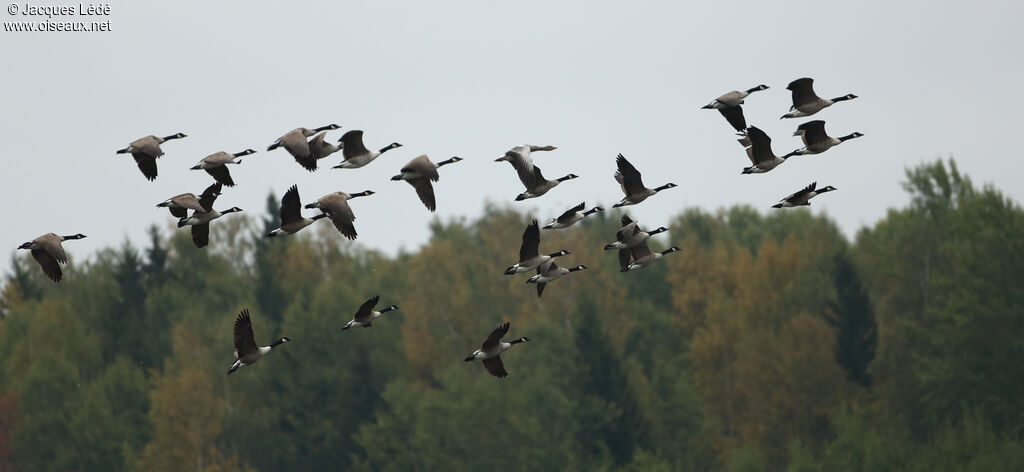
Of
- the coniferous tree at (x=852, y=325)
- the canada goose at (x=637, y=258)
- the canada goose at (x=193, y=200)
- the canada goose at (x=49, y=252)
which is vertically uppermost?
the canada goose at (x=193, y=200)

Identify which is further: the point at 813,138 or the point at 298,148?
the point at 813,138

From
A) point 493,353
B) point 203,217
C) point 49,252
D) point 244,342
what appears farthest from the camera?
point 493,353

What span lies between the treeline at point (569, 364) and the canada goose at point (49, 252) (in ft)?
142

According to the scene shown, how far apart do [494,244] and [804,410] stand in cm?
3421

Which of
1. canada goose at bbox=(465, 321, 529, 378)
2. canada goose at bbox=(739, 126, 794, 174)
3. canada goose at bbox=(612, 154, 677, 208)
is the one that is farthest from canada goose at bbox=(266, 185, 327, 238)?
canada goose at bbox=(739, 126, 794, 174)

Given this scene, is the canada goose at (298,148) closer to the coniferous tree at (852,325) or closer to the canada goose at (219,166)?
the canada goose at (219,166)

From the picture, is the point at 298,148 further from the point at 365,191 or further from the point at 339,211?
the point at 365,191

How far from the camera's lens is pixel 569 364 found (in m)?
79.8

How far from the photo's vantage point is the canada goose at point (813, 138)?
3247 cm

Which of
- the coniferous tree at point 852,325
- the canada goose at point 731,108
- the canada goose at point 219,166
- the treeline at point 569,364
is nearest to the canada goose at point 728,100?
the canada goose at point 731,108

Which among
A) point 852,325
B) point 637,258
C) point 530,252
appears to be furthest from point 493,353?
point 852,325

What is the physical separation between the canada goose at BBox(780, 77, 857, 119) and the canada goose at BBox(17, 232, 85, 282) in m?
15.7

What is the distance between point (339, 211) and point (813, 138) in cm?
1068

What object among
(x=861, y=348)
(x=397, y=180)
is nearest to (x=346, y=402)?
(x=861, y=348)
